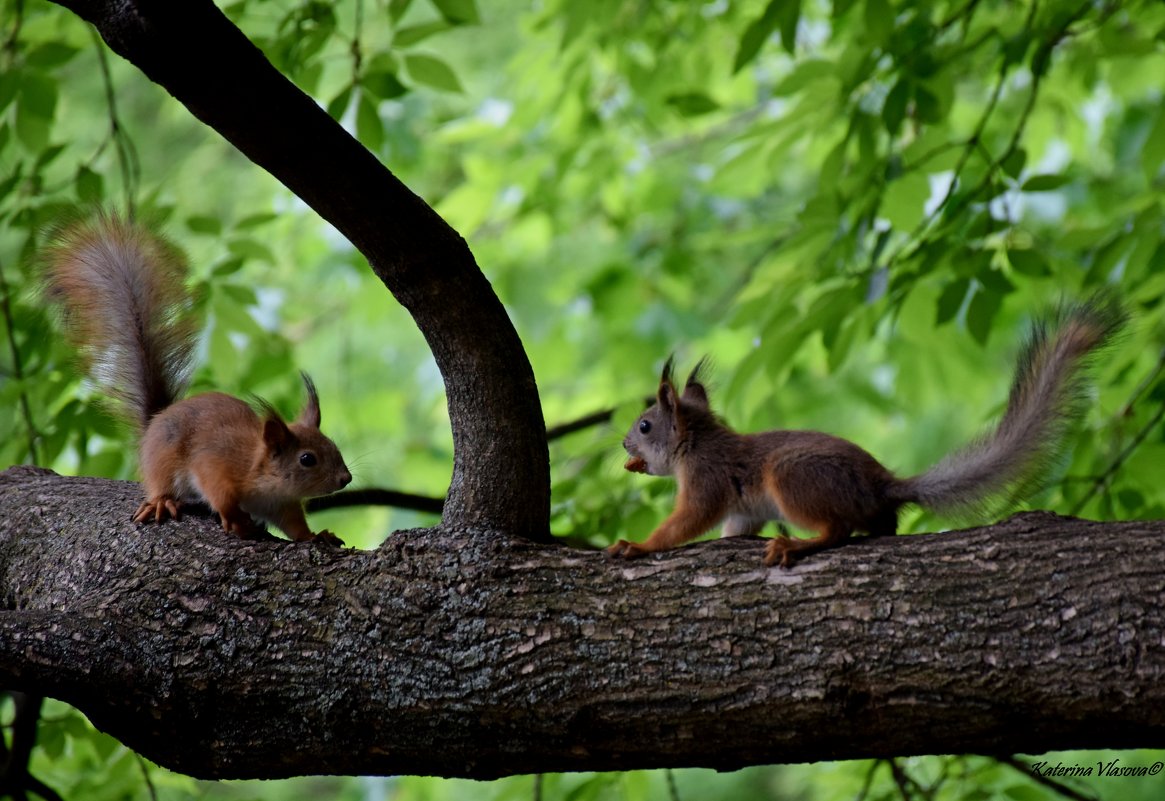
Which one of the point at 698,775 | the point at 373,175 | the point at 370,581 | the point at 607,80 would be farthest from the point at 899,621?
the point at 698,775

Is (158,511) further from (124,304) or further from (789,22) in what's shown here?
(789,22)

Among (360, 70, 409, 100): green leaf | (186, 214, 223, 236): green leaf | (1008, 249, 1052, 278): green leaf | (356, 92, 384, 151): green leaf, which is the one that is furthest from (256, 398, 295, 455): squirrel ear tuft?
(1008, 249, 1052, 278): green leaf

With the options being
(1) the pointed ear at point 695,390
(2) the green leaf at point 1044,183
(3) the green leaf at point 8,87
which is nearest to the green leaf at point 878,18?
(2) the green leaf at point 1044,183

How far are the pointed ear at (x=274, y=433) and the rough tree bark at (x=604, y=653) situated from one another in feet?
1.99

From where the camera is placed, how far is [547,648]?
1.93 meters

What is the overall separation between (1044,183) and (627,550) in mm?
Result: 1602

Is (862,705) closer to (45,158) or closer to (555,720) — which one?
(555,720)

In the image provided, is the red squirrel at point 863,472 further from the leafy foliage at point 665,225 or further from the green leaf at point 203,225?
the green leaf at point 203,225

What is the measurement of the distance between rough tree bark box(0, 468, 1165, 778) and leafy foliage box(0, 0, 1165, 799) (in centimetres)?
77

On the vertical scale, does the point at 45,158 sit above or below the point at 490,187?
below

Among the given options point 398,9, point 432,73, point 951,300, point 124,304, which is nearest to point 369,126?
point 432,73

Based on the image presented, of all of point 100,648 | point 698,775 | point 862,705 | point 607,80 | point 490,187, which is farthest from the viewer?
point 698,775

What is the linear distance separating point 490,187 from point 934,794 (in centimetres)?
307

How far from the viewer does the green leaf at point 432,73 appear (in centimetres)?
328
